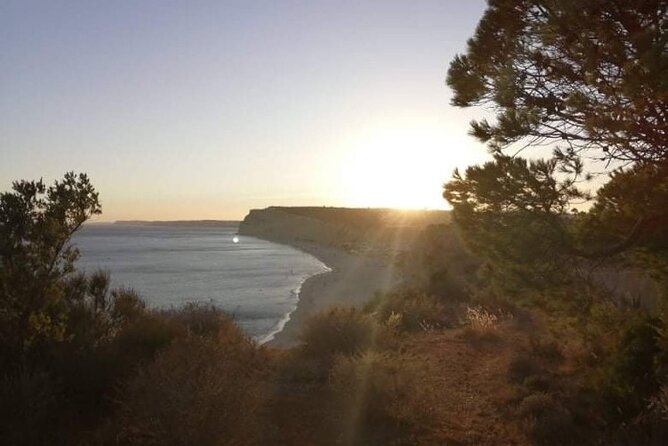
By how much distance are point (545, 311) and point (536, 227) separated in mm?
1611

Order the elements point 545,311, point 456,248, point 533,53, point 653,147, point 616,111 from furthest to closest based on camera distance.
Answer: point 456,248, point 545,311, point 533,53, point 653,147, point 616,111

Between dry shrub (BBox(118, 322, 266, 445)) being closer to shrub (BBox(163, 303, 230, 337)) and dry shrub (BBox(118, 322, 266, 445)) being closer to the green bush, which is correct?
the green bush

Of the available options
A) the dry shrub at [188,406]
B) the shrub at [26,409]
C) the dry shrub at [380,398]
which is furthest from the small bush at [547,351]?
the shrub at [26,409]

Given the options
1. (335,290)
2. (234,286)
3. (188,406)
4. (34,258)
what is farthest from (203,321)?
(234,286)

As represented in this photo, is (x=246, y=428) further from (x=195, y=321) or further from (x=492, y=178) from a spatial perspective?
(x=195, y=321)

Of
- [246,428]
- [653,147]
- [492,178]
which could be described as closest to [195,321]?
[246,428]

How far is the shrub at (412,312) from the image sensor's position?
633 inches

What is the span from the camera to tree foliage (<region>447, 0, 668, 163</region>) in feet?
22.0

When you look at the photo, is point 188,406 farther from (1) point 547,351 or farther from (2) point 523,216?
(1) point 547,351

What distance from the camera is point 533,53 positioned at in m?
8.17

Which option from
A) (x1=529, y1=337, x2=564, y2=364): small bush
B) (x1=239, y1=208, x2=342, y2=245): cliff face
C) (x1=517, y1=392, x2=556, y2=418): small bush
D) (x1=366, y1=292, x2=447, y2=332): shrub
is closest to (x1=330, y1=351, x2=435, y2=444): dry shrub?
(x1=517, y1=392, x2=556, y2=418): small bush

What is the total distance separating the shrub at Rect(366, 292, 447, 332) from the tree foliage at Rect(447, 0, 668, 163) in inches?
280

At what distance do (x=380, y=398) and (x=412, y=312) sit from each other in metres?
8.30

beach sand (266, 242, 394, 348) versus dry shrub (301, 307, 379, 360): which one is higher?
dry shrub (301, 307, 379, 360)
